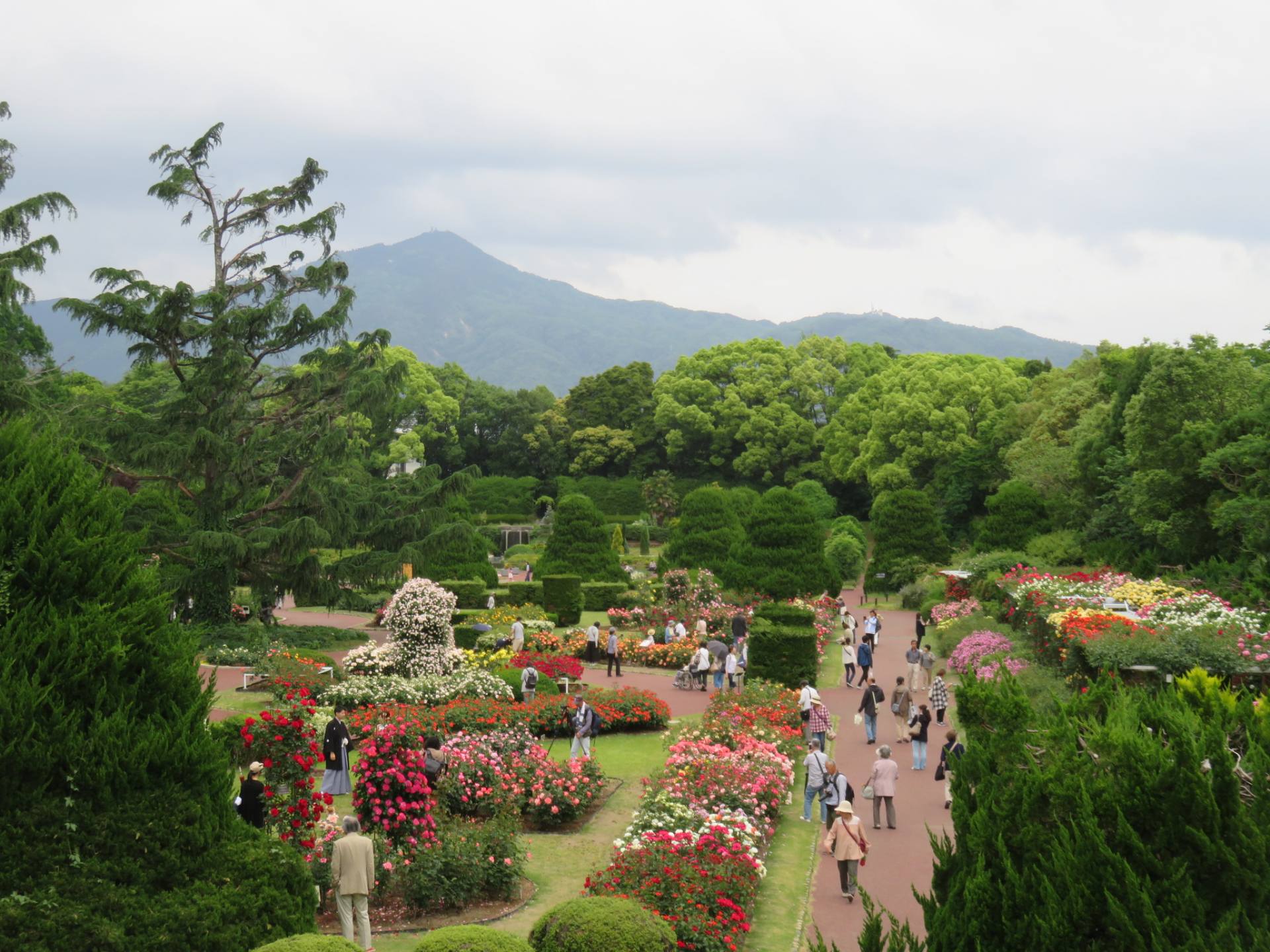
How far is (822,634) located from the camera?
2778cm

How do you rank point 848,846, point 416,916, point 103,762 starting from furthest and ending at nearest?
1. point 848,846
2. point 416,916
3. point 103,762

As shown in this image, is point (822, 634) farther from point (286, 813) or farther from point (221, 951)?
point (221, 951)

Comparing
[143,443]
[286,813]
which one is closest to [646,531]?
[143,443]

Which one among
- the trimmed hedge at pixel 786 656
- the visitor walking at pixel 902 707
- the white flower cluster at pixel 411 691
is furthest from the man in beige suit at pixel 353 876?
the trimmed hedge at pixel 786 656

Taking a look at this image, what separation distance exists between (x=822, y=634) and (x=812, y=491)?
104ft

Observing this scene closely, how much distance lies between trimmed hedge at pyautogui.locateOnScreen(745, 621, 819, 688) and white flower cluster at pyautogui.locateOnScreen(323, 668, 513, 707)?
6.00 meters

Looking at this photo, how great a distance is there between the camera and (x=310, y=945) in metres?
5.65

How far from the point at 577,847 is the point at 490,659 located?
1075 cm

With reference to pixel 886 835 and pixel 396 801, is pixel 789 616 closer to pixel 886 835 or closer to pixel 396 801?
pixel 886 835

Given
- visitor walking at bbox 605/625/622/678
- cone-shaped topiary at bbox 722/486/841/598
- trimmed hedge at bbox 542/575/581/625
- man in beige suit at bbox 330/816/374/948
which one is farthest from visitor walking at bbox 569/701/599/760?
cone-shaped topiary at bbox 722/486/841/598

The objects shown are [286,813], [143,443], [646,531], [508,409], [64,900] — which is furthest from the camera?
[508,409]

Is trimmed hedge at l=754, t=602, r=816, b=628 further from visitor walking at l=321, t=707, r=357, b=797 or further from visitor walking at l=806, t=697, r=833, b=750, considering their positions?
visitor walking at l=321, t=707, r=357, b=797

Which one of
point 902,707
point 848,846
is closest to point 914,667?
point 902,707

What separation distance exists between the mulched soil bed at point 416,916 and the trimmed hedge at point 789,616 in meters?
14.0
